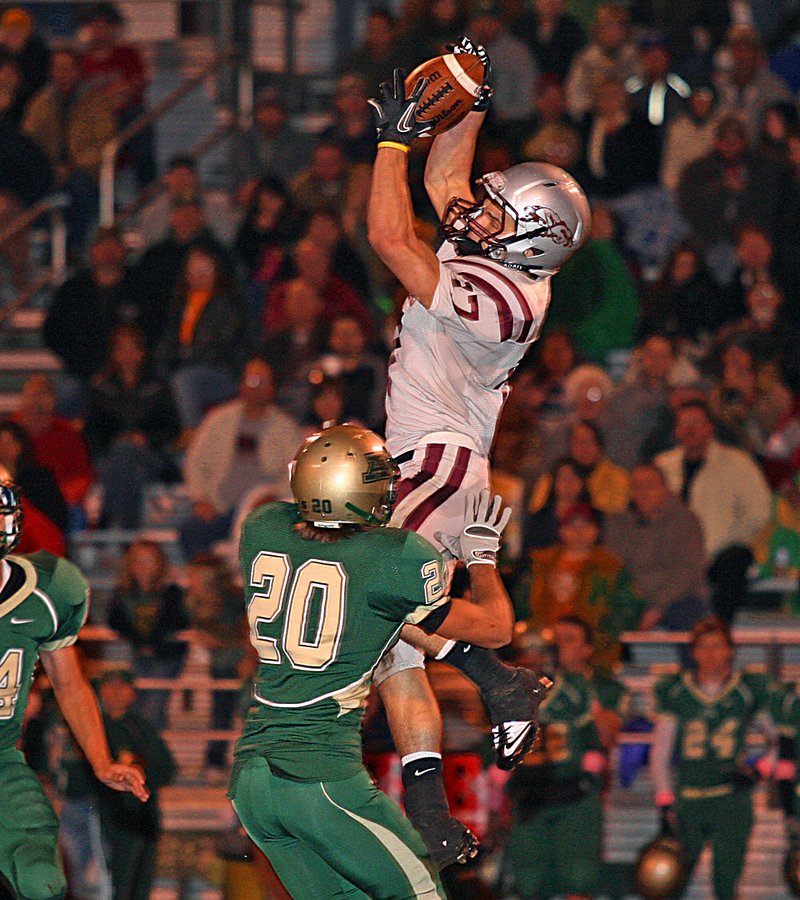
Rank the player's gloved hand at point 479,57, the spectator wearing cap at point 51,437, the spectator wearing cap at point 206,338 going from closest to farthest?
the player's gloved hand at point 479,57
the spectator wearing cap at point 51,437
the spectator wearing cap at point 206,338

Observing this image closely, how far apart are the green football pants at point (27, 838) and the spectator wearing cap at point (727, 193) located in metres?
8.07

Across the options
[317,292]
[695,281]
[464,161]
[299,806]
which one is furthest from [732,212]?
[299,806]

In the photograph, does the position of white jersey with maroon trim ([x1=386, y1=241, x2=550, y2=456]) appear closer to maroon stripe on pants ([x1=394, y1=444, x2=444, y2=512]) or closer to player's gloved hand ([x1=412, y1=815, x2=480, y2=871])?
maroon stripe on pants ([x1=394, y1=444, x2=444, y2=512])

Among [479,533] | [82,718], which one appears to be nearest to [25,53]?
[82,718]

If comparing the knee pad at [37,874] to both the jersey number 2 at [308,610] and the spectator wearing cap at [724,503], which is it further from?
the spectator wearing cap at [724,503]

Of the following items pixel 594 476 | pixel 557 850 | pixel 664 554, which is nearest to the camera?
pixel 557 850

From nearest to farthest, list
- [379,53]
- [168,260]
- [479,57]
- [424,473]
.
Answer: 1. [424,473]
2. [479,57]
3. [168,260]
4. [379,53]

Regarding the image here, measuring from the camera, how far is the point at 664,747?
10.4 metres

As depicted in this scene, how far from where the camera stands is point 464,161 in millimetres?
7391

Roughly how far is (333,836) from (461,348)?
6.39ft

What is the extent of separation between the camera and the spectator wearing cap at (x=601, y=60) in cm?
1442

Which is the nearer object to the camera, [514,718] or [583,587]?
[514,718]

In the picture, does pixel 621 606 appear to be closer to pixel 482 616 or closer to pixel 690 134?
pixel 690 134

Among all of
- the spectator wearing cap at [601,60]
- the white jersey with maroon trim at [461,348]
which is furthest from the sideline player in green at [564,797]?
the spectator wearing cap at [601,60]
